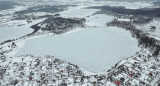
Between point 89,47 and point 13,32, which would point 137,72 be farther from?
point 13,32

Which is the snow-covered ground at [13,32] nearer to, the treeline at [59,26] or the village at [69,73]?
the treeline at [59,26]

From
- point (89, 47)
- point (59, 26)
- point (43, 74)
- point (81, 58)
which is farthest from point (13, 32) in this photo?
point (43, 74)

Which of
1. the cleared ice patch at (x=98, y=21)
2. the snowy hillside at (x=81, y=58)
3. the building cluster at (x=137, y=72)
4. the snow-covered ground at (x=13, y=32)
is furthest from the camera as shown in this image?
the cleared ice patch at (x=98, y=21)

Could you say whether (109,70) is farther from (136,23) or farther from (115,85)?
(136,23)

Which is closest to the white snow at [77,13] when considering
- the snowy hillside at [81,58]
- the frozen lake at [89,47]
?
the snowy hillside at [81,58]

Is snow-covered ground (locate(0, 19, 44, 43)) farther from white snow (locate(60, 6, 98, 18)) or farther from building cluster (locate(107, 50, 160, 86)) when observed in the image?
building cluster (locate(107, 50, 160, 86))

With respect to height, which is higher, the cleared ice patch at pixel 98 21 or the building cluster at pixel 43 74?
the cleared ice patch at pixel 98 21

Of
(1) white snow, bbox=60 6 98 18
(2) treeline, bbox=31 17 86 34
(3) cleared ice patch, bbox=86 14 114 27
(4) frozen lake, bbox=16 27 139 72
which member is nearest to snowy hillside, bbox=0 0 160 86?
(4) frozen lake, bbox=16 27 139 72

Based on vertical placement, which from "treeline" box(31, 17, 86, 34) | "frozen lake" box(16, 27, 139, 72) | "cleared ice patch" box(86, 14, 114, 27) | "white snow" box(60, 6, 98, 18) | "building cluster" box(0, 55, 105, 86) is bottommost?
"building cluster" box(0, 55, 105, 86)
